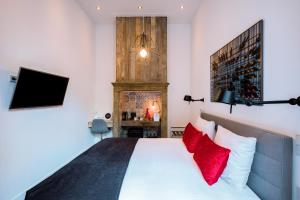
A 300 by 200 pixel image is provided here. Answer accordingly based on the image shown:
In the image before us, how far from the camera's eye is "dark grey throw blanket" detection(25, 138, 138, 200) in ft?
4.60

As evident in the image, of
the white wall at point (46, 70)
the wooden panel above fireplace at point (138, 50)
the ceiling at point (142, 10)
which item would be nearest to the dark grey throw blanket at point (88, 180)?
the white wall at point (46, 70)

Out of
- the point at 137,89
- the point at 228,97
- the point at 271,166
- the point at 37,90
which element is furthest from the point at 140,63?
the point at 271,166

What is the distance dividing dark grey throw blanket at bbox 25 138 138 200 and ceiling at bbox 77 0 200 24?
10.4ft

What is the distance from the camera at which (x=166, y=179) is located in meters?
1.67

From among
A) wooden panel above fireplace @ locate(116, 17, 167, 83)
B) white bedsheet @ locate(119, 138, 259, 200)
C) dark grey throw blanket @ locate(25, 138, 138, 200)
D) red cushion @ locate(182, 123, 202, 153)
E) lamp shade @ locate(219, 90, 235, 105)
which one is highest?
wooden panel above fireplace @ locate(116, 17, 167, 83)

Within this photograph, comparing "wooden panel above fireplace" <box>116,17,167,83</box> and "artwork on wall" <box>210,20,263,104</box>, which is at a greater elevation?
"wooden panel above fireplace" <box>116,17,167,83</box>

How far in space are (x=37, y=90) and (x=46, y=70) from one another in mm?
509

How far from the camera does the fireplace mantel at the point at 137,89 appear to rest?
15.6ft

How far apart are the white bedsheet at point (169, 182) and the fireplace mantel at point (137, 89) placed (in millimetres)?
2404

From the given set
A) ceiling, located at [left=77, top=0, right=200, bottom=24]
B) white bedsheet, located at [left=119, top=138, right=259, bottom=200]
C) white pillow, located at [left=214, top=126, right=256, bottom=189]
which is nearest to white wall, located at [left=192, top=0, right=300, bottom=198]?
white pillow, located at [left=214, top=126, right=256, bottom=189]

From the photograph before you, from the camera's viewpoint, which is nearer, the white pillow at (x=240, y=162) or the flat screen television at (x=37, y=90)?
the white pillow at (x=240, y=162)

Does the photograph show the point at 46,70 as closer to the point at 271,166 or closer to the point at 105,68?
the point at 105,68

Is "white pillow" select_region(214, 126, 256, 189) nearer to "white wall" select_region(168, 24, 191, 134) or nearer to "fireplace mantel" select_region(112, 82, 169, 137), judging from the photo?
"fireplace mantel" select_region(112, 82, 169, 137)

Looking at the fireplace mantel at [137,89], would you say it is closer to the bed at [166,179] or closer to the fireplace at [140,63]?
the fireplace at [140,63]
